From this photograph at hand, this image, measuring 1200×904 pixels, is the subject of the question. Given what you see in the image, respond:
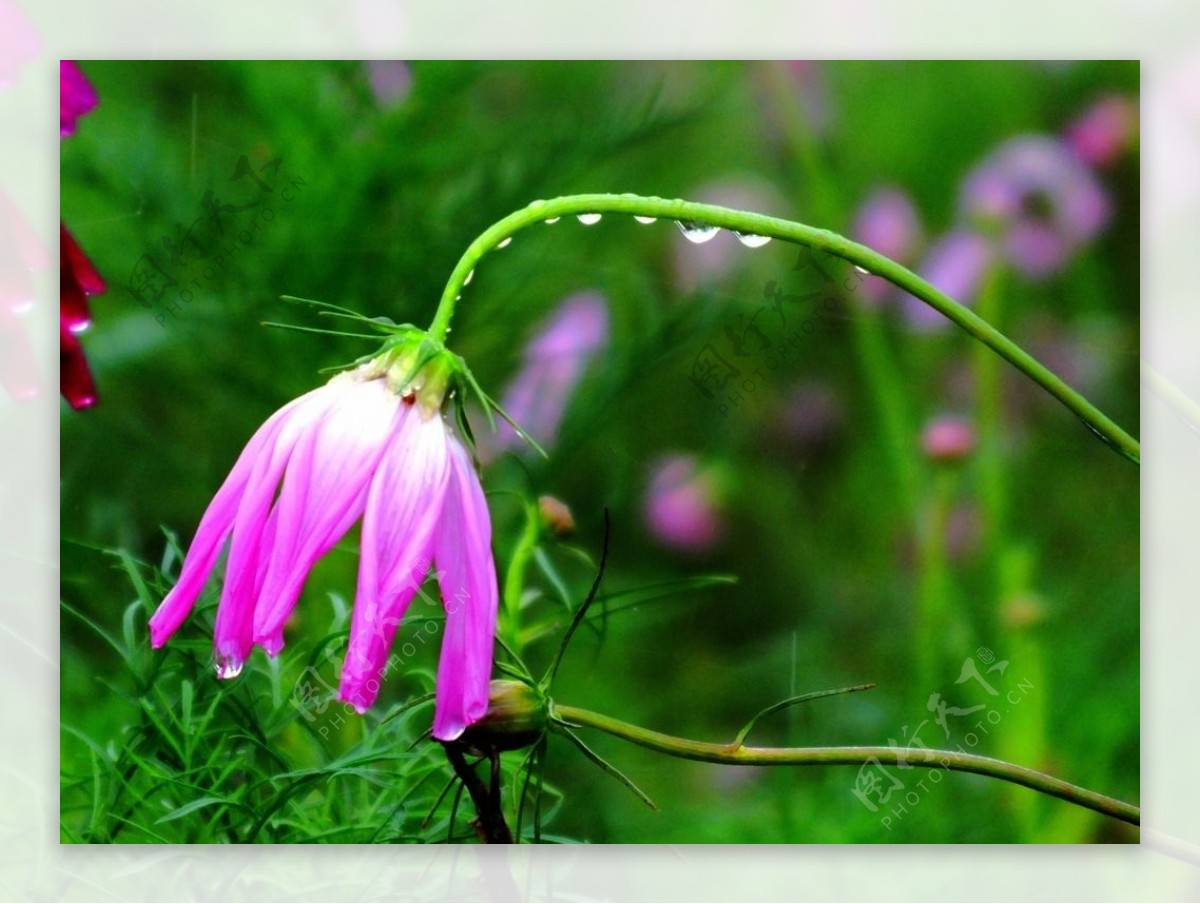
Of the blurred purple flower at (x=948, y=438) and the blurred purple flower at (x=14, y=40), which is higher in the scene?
the blurred purple flower at (x=14, y=40)

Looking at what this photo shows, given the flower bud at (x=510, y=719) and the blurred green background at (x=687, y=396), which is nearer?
the flower bud at (x=510, y=719)

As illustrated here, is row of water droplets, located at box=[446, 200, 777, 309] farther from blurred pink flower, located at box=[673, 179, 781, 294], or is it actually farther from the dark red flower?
the dark red flower

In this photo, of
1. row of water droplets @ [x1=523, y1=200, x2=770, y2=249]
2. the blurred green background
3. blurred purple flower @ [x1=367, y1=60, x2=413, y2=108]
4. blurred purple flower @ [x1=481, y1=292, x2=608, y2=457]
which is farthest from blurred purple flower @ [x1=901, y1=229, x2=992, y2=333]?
blurred purple flower @ [x1=367, y1=60, x2=413, y2=108]

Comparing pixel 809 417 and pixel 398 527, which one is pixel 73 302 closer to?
pixel 398 527

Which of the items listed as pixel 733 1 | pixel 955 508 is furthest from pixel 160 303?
pixel 955 508

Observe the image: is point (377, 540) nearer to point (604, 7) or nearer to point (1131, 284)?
point (604, 7)

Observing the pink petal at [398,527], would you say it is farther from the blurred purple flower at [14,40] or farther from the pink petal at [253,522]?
the blurred purple flower at [14,40]
